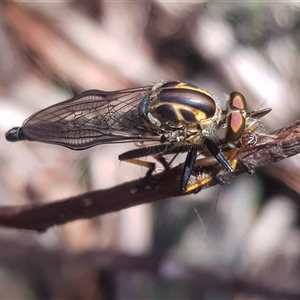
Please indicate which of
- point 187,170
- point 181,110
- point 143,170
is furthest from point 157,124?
point 143,170

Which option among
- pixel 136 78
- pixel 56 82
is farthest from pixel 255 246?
pixel 56 82

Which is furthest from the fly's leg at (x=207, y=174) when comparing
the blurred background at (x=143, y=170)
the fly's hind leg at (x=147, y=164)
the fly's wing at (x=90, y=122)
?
the blurred background at (x=143, y=170)

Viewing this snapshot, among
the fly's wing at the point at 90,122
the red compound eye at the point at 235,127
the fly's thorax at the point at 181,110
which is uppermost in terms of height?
the fly's wing at the point at 90,122

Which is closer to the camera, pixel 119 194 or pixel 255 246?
pixel 119 194

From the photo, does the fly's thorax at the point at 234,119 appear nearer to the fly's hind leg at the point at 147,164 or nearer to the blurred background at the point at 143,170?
the fly's hind leg at the point at 147,164

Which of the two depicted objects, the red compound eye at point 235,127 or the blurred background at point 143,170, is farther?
the blurred background at point 143,170

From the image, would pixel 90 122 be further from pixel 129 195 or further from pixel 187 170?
pixel 187 170

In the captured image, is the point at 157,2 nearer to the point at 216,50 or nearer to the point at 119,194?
the point at 216,50
